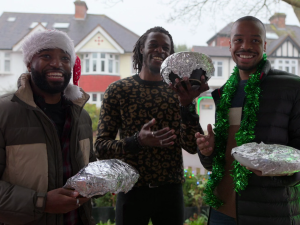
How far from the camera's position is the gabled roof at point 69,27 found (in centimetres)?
341

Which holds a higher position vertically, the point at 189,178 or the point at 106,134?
the point at 106,134

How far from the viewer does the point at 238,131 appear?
4.37 ft

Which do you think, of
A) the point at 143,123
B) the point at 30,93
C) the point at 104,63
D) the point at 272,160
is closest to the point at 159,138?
the point at 143,123

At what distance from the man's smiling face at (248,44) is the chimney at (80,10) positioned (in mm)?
3091

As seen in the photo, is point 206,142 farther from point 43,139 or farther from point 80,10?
point 80,10

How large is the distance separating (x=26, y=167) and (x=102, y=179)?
1.00ft

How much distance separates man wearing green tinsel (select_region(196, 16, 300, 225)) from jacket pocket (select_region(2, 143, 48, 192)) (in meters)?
0.70

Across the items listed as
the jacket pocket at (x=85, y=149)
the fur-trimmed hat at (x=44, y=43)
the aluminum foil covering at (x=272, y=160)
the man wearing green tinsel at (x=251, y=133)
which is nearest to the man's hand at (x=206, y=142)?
the man wearing green tinsel at (x=251, y=133)

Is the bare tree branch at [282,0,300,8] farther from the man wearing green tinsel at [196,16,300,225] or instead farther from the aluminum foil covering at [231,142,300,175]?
the aluminum foil covering at [231,142,300,175]

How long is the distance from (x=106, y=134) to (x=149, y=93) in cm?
32

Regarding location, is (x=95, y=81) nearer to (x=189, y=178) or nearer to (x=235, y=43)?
(x=189, y=178)

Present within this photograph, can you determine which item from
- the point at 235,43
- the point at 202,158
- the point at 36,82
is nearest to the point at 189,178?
the point at 202,158

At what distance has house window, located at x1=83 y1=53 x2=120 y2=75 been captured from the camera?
4359mm

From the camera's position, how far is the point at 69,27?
14.3 feet
